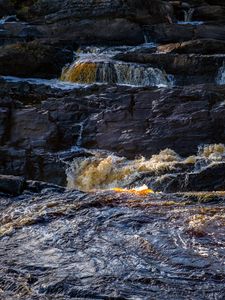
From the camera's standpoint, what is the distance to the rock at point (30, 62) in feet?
77.2

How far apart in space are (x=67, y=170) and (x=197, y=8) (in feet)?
72.1

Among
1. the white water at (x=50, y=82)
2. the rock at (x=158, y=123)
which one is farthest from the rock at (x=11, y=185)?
the white water at (x=50, y=82)

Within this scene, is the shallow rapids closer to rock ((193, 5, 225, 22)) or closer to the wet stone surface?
the wet stone surface

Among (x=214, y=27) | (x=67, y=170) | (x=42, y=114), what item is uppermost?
(x=214, y=27)

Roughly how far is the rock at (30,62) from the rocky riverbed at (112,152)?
0.05 m

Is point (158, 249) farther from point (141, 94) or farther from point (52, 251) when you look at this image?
point (141, 94)

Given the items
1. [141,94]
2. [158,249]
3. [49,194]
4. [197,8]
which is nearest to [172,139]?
[141,94]

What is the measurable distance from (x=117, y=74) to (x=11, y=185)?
1349 centimetres

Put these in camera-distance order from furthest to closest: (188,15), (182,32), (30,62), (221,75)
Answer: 1. (188,15)
2. (182,32)
3. (30,62)
4. (221,75)

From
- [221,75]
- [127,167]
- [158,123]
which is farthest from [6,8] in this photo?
[127,167]

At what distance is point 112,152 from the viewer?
14.4 metres

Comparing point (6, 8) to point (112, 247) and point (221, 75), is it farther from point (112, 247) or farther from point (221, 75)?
point (112, 247)

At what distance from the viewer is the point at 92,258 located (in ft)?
20.6

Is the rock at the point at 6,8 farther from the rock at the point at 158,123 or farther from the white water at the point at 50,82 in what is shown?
the rock at the point at 158,123
